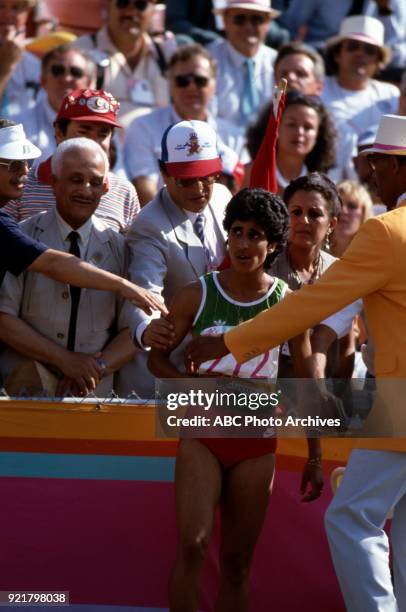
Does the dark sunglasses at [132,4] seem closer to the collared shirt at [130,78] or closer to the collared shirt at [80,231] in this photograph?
the collared shirt at [130,78]

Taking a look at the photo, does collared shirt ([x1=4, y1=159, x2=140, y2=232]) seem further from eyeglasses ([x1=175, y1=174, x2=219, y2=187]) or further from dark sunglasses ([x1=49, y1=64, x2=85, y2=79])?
dark sunglasses ([x1=49, y1=64, x2=85, y2=79])

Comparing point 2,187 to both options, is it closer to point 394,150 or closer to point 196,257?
point 196,257

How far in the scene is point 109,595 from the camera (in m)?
5.39

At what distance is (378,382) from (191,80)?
417cm

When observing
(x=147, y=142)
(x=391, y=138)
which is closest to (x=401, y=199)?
(x=391, y=138)

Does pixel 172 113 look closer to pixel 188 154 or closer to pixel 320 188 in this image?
pixel 320 188

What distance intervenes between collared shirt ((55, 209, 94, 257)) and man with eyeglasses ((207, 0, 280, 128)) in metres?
Answer: 4.05

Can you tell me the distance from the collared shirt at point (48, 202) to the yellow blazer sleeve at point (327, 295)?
5.29ft

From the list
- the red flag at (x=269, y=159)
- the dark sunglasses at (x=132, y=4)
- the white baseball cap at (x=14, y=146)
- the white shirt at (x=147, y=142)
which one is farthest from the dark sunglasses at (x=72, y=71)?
the red flag at (x=269, y=159)

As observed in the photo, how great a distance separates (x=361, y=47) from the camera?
31.9 feet

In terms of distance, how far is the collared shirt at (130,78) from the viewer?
9.30m

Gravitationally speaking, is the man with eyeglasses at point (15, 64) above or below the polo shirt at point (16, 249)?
above

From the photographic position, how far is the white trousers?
15.2 ft

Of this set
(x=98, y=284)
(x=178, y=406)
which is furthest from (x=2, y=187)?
(x=178, y=406)
